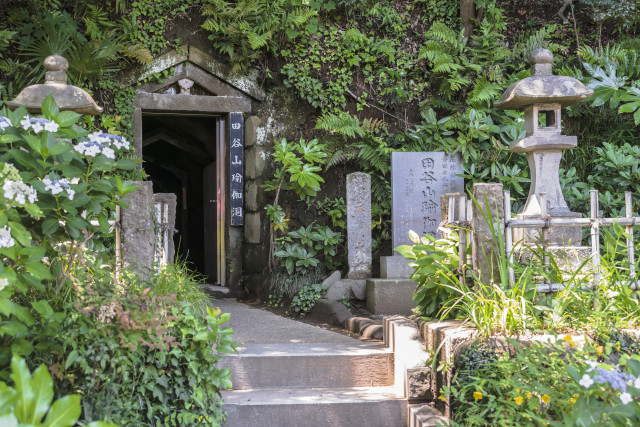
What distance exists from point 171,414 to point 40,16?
6270mm

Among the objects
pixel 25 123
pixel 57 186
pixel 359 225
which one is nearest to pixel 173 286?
pixel 57 186

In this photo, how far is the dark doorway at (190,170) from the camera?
9.56 m

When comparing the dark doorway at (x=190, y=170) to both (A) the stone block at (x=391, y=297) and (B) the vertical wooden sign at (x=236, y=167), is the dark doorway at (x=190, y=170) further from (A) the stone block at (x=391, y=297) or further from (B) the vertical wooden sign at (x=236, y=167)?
(A) the stone block at (x=391, y=297)

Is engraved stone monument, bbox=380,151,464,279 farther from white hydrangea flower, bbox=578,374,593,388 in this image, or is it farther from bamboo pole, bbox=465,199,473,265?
white hydrangea flower, bbox=578,374,593,388

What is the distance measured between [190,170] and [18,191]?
10904 millimetres

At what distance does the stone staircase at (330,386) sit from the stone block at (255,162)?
3.80 metres

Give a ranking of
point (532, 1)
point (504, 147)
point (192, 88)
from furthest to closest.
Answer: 1. point (532, 1)
2. point (192, 88)
3. point (504, 147)

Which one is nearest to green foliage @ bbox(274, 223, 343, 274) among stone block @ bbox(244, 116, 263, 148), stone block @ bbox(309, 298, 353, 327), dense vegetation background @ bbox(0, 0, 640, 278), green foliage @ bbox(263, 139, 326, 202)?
dense vegetation background @ bbox(0, 0, 640, 278)

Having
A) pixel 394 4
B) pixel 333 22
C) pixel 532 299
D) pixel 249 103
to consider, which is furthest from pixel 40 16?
pixel 532 299

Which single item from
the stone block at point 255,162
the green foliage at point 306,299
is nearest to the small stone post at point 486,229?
the green foliage at point 306,299

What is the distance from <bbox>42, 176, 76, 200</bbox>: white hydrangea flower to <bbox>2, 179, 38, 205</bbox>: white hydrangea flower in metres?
0.09

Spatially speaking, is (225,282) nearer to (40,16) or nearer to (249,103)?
(249,103)

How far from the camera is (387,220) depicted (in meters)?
7.55

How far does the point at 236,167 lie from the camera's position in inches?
312
